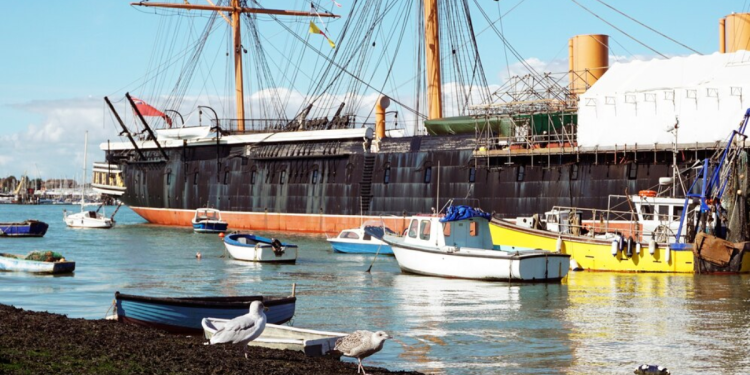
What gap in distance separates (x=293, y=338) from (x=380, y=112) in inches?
2228

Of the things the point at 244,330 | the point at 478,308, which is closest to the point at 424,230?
the point at 478,308

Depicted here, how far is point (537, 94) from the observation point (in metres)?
62.8

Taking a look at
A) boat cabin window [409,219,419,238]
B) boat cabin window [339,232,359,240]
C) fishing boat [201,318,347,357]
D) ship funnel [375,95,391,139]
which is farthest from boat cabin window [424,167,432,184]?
fishing boat [201,318,347,357]

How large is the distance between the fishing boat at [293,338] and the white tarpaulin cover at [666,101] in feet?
127

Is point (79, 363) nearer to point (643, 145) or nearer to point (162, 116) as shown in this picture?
point (643, 145)

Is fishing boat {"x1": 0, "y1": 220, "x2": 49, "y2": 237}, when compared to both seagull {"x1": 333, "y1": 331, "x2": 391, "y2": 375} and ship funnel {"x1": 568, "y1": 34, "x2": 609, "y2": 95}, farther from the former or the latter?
seagull {"x1": 333, "y1": 331, "x2": 391, "y2": 375}

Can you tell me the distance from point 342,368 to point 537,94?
4595 centimetres

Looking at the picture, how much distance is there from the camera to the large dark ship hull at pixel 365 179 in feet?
192

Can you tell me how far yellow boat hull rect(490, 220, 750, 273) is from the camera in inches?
1666

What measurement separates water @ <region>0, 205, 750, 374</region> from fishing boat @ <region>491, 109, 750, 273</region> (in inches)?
42.2

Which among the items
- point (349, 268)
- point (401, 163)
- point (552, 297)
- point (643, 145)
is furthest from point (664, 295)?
point (401, 163)

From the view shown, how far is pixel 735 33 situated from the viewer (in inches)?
2518

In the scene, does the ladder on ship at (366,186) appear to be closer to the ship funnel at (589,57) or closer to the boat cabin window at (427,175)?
the boat cabin window at (427,175)

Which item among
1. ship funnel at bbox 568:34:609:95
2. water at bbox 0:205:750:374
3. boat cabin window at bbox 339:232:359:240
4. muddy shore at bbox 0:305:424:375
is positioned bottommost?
water at bbox 0:205:750:374
